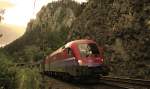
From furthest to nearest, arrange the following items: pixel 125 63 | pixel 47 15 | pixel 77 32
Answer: pixel 47 15, pixel 77 32, pixel 125 63

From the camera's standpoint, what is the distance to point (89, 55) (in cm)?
2253

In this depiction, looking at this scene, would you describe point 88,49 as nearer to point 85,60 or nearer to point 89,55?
point 89,55

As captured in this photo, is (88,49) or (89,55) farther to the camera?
(88,49)

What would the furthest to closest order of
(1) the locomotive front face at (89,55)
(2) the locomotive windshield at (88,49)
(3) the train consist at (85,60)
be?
(2) the locomotive windshield at (88,49), (1) the locomotive front face at (89,55), (3) the train consist at (85,60)

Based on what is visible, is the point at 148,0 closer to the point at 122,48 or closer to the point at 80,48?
the point at 122,48

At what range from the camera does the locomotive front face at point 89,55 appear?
22.0m

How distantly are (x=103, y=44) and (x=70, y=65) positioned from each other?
56.7 ft

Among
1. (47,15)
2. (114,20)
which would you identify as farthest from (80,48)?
(47,15)

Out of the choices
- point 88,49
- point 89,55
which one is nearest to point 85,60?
point 89,55

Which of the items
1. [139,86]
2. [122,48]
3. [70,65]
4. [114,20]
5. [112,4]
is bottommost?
[139,86]

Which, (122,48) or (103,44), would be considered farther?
(103,44)

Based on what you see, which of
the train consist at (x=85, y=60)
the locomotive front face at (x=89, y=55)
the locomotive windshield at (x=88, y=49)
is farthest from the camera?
the locomotive windshield at (x=88, y=49)

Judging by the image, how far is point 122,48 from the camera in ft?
116

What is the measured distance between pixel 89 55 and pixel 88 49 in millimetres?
566
